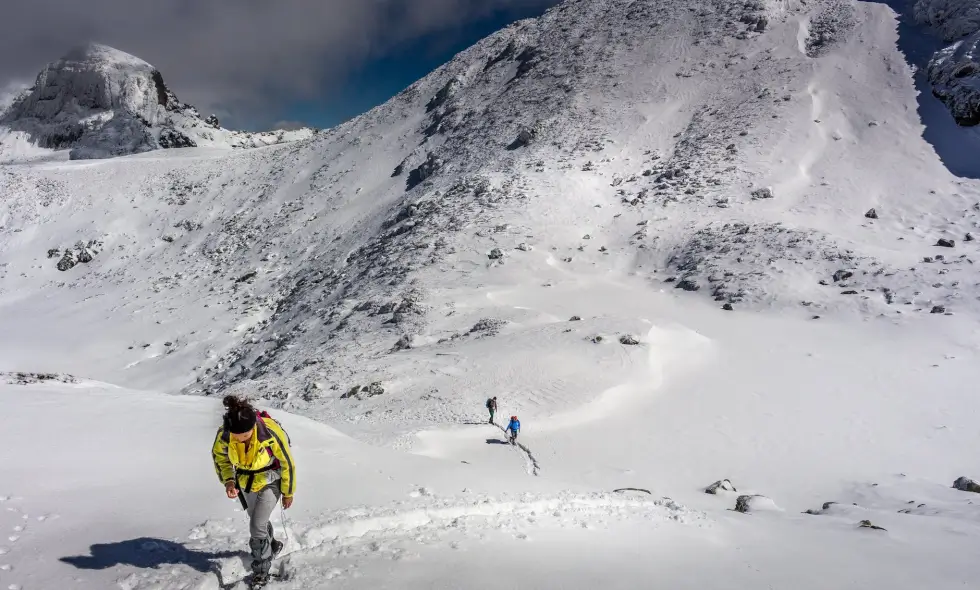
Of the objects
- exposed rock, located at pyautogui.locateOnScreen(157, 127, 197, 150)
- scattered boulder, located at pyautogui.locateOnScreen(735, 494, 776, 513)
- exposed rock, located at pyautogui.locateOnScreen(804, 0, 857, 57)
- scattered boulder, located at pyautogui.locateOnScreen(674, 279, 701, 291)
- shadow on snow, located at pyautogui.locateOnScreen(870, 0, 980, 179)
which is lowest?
scattered boulder, located at pyautogui.locateOnScreen(735, 494, 776, 513)

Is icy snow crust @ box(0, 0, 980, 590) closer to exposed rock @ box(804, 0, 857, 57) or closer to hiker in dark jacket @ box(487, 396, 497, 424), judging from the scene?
exposed rock @ box(804, 0, 857, 57)

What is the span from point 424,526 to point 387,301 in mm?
24966

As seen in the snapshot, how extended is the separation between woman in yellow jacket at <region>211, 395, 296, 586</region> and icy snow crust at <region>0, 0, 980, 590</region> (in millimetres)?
590

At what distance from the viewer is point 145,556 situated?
5586 mm

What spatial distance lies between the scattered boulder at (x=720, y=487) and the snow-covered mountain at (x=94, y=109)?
124311 millimetres

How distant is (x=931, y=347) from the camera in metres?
23.4

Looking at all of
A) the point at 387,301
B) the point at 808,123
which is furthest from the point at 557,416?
the point at 808,123

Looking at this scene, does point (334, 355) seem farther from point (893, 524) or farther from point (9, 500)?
point (893, 524)

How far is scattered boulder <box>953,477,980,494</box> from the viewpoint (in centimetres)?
1344

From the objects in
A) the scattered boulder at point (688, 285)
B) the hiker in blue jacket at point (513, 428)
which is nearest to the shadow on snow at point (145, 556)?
the hiker in blue jacket at point (513, 428)

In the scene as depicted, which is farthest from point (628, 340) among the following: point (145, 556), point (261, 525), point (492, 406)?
point (145, 556)

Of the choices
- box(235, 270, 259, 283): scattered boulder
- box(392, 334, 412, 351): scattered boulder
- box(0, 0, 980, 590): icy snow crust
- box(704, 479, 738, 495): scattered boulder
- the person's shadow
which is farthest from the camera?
box(235, 270, 259, 283): scattered boulder

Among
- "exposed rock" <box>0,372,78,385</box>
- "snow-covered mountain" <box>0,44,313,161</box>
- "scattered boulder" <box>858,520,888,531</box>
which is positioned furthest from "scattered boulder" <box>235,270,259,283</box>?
"snow-covered mountain" <box>0,44,313,161</box>

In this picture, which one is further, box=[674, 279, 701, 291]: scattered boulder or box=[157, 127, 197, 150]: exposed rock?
box=[157, 127, 197, 150]: exposed rock
